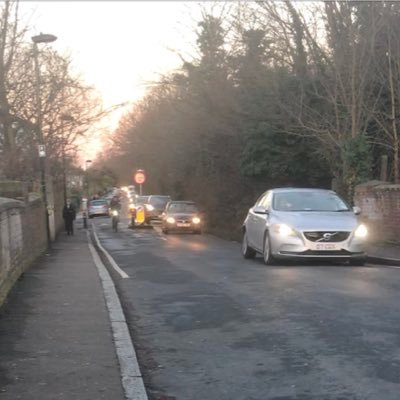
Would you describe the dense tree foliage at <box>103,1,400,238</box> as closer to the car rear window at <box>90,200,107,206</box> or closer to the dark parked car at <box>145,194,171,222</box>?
the dark parked car at <box>145,194,171,222</box>

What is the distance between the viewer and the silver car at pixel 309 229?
40.9 ft

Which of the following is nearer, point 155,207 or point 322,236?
point 322,236

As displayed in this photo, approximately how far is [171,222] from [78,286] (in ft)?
64.4

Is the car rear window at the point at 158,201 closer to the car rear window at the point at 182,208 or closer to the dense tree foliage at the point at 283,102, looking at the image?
the dense tree foliage at the point at 283,102

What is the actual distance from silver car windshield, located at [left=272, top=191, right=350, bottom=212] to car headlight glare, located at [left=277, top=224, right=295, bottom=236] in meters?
0.79

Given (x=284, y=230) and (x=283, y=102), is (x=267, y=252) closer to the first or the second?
(x=284, y=230)

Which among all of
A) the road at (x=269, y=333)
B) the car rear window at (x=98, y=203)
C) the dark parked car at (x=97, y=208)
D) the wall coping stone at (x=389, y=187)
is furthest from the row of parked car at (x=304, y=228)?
the car rear window at (x=98, y=203)

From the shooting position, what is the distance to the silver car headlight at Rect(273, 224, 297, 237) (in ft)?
41.3

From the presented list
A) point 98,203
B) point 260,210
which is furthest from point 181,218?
point 98,203

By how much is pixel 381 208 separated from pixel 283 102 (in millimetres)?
8257

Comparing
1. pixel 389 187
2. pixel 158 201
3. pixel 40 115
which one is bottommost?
pixel 158 201

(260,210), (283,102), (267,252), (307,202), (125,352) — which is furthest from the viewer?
(283,102)

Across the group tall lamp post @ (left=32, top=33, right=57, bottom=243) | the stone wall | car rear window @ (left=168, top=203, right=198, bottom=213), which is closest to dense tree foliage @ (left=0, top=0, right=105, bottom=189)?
tall lamp post @ (left=32, top=33, right=57, bottom=243)

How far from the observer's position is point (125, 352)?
6.06 m
